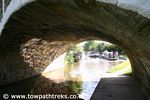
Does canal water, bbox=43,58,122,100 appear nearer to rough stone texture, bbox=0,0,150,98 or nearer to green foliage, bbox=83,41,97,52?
rough stone texture, bbox=0,0,150,98

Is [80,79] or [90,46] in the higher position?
[90,46]

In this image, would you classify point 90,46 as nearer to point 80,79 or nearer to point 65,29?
point 80,79

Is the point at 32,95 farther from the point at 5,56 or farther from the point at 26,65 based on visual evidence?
the point at 26,65

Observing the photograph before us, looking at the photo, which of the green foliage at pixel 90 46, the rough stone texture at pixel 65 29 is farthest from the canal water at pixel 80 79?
the green foliage at pixel 90 46

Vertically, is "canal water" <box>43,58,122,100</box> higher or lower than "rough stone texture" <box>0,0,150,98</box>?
lower

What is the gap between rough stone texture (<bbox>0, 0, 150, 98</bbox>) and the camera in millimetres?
3219

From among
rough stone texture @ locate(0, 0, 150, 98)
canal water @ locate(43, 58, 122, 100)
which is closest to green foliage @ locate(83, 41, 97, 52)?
canal water @ locate(43, 58, 122, 100)

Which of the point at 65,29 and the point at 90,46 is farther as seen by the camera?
the point at 90,46

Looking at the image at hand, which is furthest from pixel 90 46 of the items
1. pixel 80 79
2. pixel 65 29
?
pixel 65 29

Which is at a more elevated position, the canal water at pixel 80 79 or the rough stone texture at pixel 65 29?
the rough stone texture at pixel 65 29

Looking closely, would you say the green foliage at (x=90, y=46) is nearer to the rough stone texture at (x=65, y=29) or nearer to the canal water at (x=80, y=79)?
the canal water at (x=80, y=79)

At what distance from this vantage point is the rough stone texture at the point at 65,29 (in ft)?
10.6

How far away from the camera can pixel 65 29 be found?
8945 mm

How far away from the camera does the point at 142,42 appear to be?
10.8 feet
